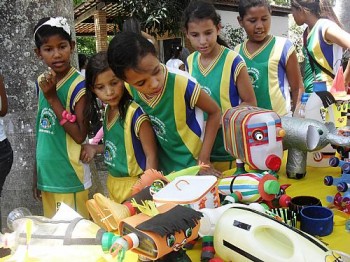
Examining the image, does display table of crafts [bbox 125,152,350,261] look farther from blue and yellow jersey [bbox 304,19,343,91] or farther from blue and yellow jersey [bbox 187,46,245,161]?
blue and yellow jersey [bbox 304,19,343,91]

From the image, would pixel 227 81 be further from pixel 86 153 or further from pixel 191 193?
pixel 191 193

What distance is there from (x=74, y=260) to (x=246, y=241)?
1.19 ft

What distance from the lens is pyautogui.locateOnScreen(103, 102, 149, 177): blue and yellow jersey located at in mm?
1425

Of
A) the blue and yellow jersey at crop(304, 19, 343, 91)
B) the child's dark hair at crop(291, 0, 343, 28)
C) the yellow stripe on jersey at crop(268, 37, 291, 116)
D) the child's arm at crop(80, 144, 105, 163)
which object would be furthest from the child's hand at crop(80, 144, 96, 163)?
the child's dark hair at crop(291, 0, 343, 28)

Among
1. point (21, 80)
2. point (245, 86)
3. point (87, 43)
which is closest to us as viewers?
point (245, 86)

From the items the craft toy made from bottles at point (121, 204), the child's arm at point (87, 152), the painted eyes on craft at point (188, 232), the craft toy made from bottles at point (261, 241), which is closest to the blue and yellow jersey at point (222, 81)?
the child's arm at point (87, 152)

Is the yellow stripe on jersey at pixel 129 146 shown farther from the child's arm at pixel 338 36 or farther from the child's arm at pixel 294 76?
the child's arm at pixel 338 36

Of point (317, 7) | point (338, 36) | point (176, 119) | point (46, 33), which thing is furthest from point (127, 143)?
point (317, 7)

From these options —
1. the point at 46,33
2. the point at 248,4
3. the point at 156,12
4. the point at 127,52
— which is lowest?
the point at 127,52

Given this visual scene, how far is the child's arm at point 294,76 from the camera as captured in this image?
1779mm

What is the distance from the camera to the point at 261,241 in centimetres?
80

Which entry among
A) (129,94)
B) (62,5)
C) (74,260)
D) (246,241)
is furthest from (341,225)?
(62,5)

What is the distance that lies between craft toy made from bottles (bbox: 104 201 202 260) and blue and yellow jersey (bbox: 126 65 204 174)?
64cm

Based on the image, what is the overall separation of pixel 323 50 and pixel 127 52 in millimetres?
1092
